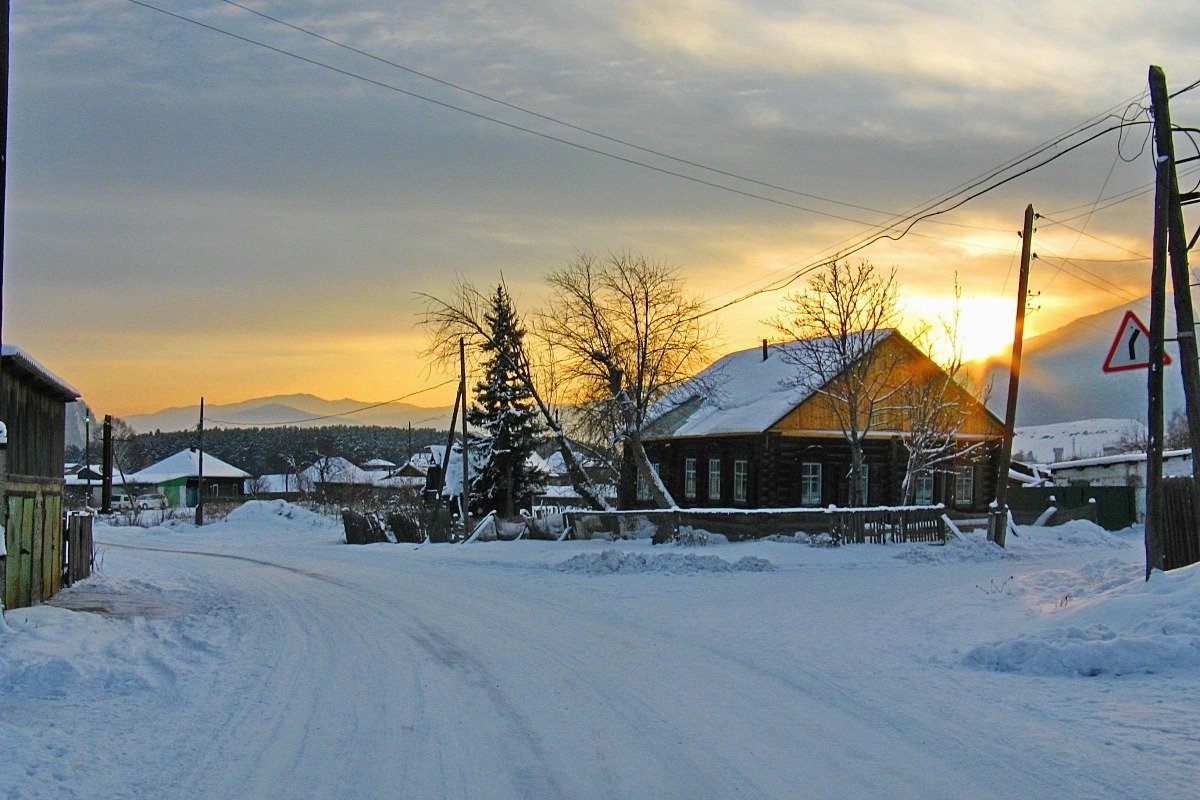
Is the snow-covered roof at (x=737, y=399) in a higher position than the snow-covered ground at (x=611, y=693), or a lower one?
higher

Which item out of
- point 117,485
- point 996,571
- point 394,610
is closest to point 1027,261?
point 996,571

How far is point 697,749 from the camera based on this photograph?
7.64m

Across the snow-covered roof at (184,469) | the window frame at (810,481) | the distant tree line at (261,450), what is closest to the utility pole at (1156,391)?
the window frame at (810,481)

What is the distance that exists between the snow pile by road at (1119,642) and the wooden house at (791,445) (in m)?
28.2

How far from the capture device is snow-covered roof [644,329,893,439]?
1640 inches

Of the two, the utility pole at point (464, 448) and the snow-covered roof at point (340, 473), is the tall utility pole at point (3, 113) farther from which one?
the snow-covered roof at point (340, 473)

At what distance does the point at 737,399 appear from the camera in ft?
151

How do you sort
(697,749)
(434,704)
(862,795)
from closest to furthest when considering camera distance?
1. (862,795)
2. (697,749)
3. (434,704)

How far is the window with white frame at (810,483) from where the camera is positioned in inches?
1660

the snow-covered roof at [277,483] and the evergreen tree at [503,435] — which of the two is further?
the snow-covered roof at [277,483]

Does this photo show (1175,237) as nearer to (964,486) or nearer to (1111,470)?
(964,486)

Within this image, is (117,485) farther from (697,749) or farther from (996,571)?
(697,749)

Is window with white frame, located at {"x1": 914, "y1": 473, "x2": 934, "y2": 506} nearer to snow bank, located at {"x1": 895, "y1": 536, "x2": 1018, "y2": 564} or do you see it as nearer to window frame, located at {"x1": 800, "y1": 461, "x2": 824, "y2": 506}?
window frame, located at {"x1": 800, "y1": 461, "x2": 824, "y2": 506}

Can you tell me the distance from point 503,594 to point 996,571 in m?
11.7
